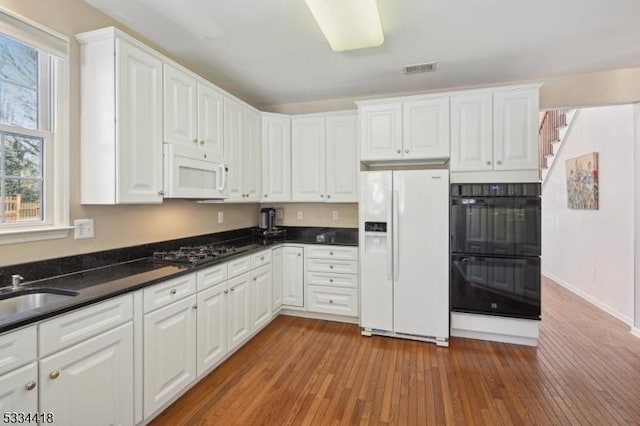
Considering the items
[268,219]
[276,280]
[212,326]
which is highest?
[268,219]

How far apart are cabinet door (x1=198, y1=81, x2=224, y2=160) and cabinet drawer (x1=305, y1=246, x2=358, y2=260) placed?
1395 mm

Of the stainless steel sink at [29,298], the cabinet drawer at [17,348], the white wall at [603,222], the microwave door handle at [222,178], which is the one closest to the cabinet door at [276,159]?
the microwave door handle at [222,178]

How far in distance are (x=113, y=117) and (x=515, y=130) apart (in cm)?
324

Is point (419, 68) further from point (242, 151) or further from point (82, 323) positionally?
point (82, 323)

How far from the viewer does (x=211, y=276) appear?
94.2 inches

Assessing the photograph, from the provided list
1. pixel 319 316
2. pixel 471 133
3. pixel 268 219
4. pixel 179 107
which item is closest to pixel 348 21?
pixel 179 107

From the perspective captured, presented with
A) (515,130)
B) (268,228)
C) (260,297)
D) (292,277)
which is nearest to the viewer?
(515,130)

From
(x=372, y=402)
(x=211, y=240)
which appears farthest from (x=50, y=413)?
(x=211, y=240)

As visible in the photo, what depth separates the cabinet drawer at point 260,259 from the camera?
9.87 feet

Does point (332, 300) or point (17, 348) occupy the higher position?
point (17, 348)

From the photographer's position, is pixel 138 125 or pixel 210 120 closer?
pixel 138 125

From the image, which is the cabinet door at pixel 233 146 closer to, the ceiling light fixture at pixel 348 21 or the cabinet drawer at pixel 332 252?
the cabinet drawer at pixel 332 252

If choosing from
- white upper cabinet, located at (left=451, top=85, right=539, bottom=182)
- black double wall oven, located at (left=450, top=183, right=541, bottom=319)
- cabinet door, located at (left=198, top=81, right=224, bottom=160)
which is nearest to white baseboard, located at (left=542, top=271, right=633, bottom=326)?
black double wall oven, located at (left=450, top=183, right=541, bottom=319)

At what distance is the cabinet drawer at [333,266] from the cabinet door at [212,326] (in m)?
1.19
